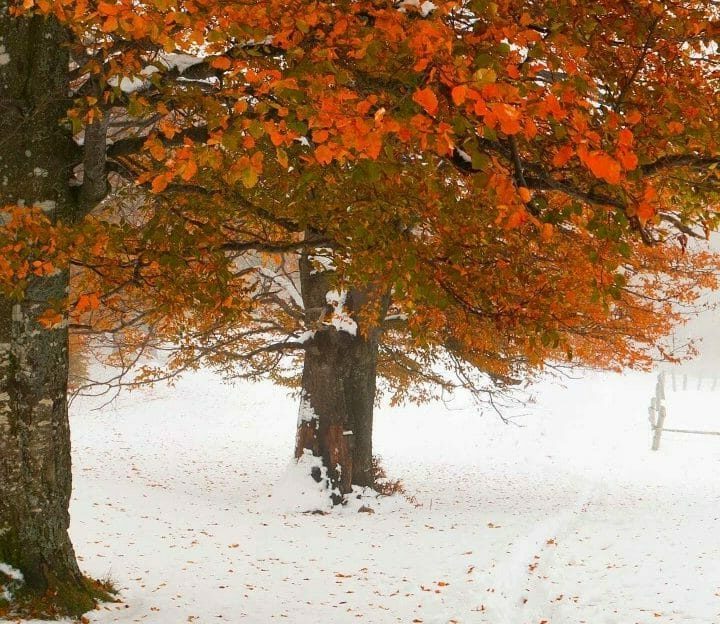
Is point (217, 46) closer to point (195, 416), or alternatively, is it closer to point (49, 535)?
point (49, 535)

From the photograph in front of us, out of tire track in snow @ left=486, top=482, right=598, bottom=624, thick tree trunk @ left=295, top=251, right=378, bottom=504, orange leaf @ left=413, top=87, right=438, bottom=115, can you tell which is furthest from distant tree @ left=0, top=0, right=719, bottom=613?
thick tree trunk @ left=295, top=251, right=378, bottom=504

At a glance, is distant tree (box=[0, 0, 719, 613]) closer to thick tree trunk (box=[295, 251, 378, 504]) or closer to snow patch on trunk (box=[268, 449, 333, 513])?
thick tree trunk (box=[295, 251, 378, 504])

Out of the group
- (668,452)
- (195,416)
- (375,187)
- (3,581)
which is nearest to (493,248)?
(375,187)

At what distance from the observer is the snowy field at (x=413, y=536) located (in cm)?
698

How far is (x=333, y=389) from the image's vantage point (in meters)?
12.4

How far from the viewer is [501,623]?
258 inches

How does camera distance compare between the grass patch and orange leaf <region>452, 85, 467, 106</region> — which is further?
the grass patch

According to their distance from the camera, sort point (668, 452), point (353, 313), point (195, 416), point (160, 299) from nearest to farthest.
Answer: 1. point (160, 299)
2. point (353, 313)
3. point (668, 452)
4. point (195, 416)

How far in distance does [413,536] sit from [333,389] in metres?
3.05

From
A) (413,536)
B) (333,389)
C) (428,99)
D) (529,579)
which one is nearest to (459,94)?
(428,99)

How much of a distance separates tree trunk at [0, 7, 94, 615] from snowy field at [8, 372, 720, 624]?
2.33ft

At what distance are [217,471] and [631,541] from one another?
421 inches

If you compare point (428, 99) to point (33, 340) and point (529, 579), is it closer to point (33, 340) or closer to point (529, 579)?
point (33, 340)

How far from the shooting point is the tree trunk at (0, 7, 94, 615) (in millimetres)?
5230
